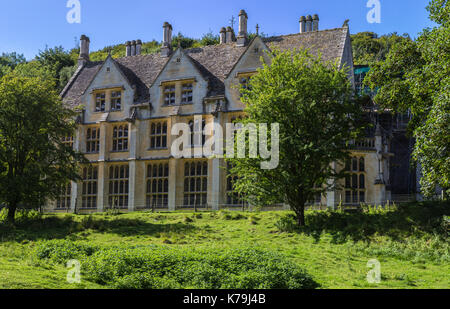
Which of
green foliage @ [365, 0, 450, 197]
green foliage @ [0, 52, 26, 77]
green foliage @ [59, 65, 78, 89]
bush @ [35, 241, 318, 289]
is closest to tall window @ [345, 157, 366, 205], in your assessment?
green foliage @ [365, 0, 450, 197]

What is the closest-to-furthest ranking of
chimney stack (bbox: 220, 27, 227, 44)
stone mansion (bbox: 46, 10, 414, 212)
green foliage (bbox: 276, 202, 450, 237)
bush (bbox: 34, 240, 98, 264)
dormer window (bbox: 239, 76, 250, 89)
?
bush (bbox: 34, 240, 98, 264)
green foliage (bbox: 276, 202, 450, 237)
stone mansion (bbox: 46, 10, 414, 212)
dormer window (bbox: 239, 76, 250, 89)
chimney stack (bbox: 220, 27, 227, 44)

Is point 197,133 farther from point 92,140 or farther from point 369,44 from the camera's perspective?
point 369,44

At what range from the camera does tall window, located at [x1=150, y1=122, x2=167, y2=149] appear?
3819cm

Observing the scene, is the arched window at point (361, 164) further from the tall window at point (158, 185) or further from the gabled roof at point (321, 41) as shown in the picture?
the tall window at point (158, 185)

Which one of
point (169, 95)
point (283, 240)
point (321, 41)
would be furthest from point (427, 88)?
point (169, 95)

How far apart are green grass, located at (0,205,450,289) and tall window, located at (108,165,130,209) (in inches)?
238

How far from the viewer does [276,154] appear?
82.3 feet

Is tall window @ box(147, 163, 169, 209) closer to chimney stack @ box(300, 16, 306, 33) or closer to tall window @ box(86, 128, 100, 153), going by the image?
tall window @ box(86, 128, 100, 153)

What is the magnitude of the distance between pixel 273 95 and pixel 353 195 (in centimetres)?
1192

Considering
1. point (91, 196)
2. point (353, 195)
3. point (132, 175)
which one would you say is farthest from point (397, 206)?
point (91, 196)

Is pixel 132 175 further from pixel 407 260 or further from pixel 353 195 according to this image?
pixel 407 260

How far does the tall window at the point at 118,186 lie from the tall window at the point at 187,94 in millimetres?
7049

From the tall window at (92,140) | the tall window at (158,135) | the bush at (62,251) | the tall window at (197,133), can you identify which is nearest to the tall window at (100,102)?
the tall window at (92,140)

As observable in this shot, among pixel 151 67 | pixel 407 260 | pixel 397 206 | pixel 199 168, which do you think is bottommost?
pixel 407 260
